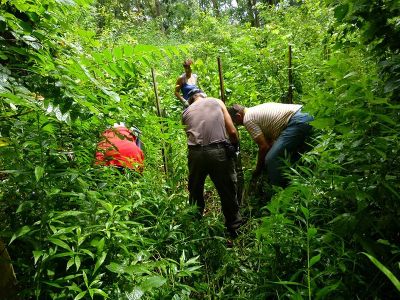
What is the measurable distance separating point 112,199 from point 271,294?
4.62ft

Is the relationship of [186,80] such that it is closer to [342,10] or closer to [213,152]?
[213,152]

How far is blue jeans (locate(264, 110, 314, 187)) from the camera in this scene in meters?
3.74

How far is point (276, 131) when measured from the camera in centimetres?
396

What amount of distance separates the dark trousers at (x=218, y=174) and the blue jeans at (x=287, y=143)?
49cm

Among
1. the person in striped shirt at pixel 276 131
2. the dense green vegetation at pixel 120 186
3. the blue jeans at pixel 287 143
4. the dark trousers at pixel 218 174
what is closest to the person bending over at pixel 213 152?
the dark trousers at pixel 218 174

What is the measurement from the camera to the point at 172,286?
2113 mm

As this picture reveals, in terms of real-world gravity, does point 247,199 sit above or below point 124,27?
below

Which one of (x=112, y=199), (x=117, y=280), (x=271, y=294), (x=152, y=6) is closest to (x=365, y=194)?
(x=271, y=294)

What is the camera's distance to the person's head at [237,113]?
4.19m

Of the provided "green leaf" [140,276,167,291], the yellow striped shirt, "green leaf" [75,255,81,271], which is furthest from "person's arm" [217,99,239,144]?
"green leaf" [75,255,81,271]

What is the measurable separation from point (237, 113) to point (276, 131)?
23.5 inches

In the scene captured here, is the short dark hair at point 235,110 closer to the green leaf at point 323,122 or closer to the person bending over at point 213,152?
the person bending over at point 213,152

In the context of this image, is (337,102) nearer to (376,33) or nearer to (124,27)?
(376,33)

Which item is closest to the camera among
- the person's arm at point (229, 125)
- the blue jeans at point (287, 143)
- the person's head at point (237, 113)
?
the blue jeans at point (287, 143)
